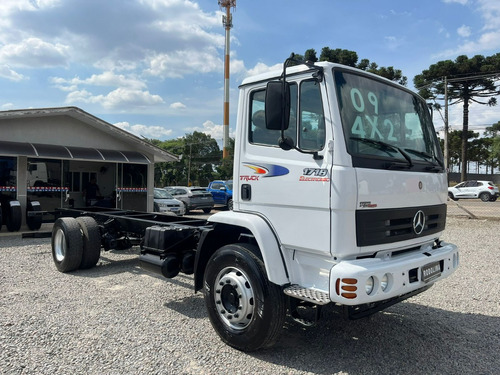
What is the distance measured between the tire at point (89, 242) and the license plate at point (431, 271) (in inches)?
221

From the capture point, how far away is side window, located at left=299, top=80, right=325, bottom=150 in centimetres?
350

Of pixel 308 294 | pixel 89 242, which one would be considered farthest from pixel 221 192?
pixel 308 294

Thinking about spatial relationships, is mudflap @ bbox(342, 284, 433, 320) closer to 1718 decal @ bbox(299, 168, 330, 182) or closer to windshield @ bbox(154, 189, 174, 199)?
1718 decal @ bbox(299, 168, 330, 182)

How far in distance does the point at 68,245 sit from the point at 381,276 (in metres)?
5.64

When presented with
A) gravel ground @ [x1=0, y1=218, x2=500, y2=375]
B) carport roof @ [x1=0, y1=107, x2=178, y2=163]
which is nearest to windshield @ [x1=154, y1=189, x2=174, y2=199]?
carport roof @ [x1=0, y1=107, x2=178, y2=163]

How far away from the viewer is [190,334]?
4320mm

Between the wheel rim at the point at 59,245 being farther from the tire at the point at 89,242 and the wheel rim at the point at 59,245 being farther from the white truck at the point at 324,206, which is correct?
the white truck at the point at 324,206

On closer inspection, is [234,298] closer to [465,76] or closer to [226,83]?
[465,76]

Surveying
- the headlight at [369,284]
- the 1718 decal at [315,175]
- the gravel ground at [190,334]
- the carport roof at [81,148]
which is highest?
the carport roof at [81,148]

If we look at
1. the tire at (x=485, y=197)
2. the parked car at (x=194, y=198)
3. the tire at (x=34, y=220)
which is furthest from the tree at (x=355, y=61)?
the tire at (x=34, y=220)

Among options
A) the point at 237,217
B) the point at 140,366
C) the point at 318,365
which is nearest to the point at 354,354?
the point at 318,365

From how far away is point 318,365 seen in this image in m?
3.65

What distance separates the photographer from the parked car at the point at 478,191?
1134 inches

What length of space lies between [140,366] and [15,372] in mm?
1091
